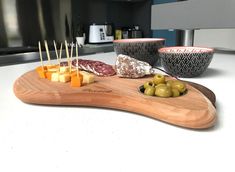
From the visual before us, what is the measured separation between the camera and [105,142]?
0.36 m

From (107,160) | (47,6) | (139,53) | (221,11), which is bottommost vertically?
(107,160)

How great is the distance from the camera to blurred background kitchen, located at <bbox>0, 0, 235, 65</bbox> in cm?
A: 145

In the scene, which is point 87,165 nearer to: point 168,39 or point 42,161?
point 42,161

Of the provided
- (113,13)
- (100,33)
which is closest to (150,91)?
(100,33)

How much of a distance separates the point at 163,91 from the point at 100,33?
68.2 inches

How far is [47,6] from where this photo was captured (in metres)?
1.90

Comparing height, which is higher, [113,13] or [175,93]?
[113,13]

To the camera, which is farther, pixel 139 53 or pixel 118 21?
pixel 118 21

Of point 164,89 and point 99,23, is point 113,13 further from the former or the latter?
point 164,89

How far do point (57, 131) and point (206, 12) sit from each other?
1249mm

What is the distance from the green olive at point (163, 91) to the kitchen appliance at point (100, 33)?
5.51 ft

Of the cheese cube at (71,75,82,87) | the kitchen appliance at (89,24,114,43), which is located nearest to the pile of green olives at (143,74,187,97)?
the cheese cube at (71,75,82,87)

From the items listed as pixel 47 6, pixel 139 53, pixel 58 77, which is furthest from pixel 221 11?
pixel 47 6

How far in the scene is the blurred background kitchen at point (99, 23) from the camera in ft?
4.76
